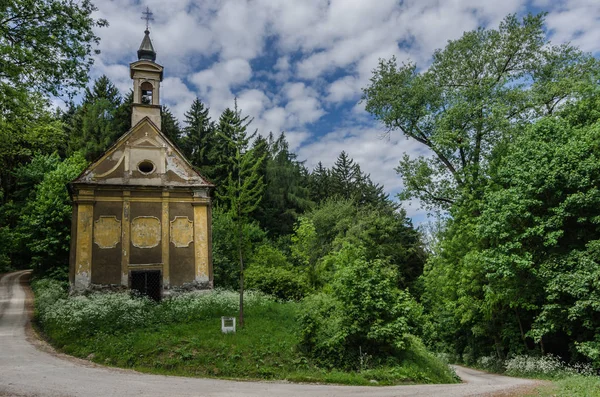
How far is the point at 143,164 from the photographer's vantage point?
69.6ft

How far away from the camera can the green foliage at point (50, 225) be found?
29.7 metres

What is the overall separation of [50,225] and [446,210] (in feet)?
88.3

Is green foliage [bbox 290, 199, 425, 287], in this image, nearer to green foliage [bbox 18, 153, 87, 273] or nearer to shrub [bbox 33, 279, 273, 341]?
shrub [bbox 33, 279, 273, 341]

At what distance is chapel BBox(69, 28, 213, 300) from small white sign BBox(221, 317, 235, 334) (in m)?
5.52

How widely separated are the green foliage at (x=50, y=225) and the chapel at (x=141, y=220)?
12091mm

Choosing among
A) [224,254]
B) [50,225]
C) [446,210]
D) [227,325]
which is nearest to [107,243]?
[227,325]

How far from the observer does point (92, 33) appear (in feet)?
34.0

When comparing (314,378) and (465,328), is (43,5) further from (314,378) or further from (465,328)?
(465,328)

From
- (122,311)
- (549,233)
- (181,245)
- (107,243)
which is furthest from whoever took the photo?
(181,245)

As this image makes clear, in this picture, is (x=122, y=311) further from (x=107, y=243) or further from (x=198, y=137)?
(x=198, y=137)

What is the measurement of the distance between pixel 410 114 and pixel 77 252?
18788 mm

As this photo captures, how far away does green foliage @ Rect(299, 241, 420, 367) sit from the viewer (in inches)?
532

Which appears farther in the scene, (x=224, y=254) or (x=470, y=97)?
(x=224, y=254)

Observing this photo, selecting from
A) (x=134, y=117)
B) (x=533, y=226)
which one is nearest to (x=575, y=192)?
(x=533, y=226)
